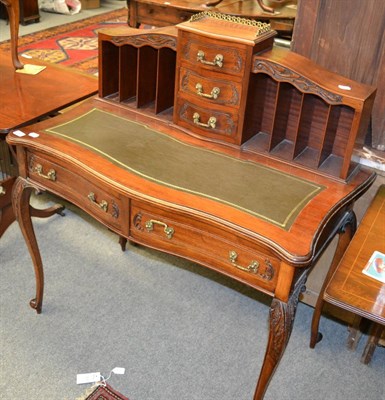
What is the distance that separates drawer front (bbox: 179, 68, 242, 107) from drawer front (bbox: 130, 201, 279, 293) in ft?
1.50

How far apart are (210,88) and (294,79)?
30 cm

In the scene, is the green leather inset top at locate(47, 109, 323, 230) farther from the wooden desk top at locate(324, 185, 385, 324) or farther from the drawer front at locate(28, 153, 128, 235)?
the wooden desk top at locate(324, 185, 385, 324)

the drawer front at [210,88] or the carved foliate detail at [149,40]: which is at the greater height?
the carved foliate detail at [149,40]

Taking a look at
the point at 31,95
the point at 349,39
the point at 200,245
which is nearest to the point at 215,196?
the point at 200,245

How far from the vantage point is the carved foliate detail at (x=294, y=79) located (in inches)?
67.3

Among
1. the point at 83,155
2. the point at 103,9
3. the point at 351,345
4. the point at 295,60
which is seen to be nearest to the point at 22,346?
the point at 83,155

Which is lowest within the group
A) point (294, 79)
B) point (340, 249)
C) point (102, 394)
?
point (102, 394)

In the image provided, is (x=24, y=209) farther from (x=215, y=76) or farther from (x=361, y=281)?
(x=361, y=281)

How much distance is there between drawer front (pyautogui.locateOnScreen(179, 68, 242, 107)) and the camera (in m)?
1.87

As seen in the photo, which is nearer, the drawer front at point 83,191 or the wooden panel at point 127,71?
the drawer front at point 83,191

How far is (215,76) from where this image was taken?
6.18 feet

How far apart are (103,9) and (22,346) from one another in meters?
6.01

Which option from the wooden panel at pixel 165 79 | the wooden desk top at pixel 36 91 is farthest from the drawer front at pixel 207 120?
the wooden desk top at pixel 36 91

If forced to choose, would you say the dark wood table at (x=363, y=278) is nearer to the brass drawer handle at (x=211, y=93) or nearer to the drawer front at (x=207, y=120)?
the drawer front at (x=207, y=120)
